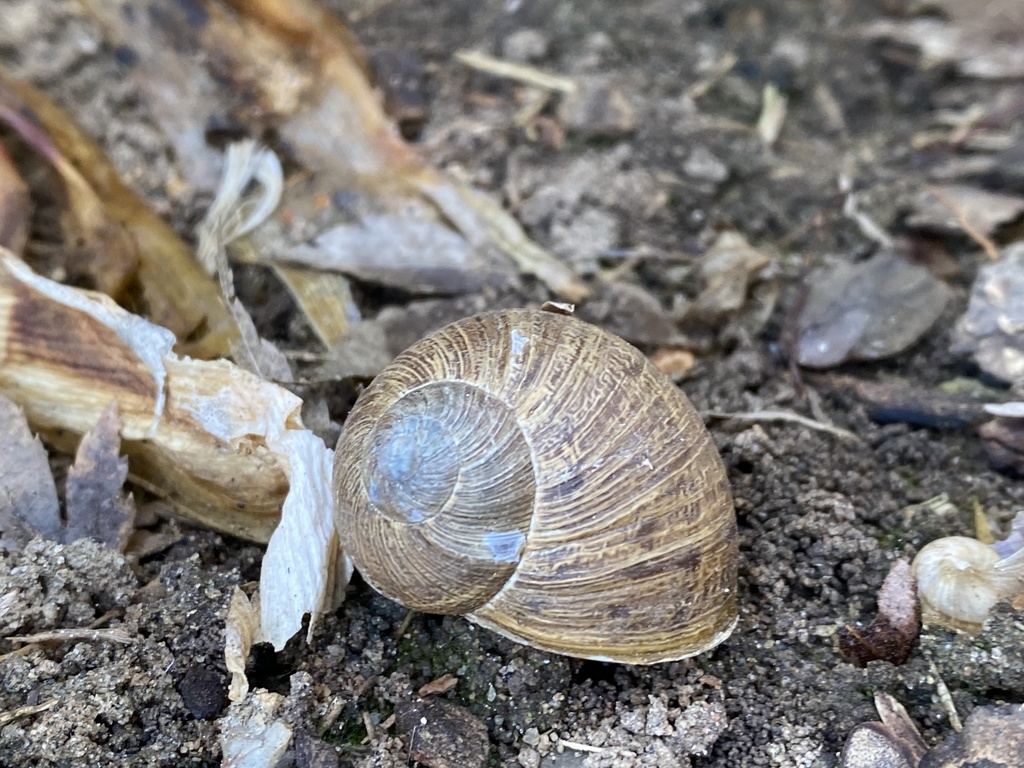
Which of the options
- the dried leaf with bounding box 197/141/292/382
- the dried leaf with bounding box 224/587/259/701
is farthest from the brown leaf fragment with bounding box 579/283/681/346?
the dried leaf with bounding box 224/587/259/701

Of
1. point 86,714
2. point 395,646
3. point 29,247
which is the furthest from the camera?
point 29,247

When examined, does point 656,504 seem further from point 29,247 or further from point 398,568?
point 29,247

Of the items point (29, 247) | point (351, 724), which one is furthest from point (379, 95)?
point (351, 724)

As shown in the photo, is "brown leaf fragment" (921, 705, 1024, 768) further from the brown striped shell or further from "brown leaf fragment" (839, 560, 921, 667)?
the brown striped shell

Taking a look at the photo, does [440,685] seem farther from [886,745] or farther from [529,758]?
[886,745]

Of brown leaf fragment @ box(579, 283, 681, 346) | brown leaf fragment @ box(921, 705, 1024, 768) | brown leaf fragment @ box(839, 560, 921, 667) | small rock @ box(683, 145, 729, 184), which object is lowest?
brown leaf fragment @ box(839, 560, 921, 667)
